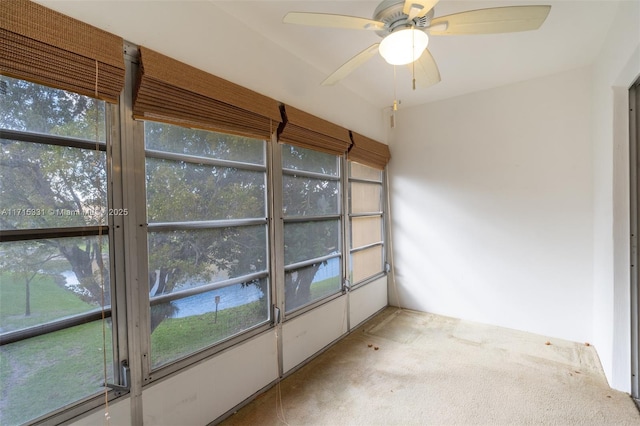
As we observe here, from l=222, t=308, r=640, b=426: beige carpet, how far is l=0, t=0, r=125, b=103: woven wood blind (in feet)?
6.79

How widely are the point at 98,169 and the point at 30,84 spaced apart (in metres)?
0.41

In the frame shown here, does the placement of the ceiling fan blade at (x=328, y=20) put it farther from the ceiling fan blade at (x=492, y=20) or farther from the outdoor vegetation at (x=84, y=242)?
the outdoor vegetation at (x=84, y=242)

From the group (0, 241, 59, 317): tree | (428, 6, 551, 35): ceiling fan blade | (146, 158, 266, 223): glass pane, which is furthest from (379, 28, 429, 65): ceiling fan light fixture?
(0, 241, 59, 317): tree

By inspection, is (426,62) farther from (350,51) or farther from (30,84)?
(30,84)

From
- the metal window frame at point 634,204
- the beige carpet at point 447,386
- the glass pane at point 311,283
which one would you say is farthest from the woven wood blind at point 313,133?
the metal window frame at point 634,204

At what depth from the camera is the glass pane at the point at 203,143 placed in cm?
160

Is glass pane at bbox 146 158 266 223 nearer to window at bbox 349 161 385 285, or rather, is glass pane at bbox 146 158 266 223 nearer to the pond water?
the pond water

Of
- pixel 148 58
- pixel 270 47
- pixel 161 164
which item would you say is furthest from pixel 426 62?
pixel 161 164

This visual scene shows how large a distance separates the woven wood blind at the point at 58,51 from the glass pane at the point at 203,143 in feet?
0.85

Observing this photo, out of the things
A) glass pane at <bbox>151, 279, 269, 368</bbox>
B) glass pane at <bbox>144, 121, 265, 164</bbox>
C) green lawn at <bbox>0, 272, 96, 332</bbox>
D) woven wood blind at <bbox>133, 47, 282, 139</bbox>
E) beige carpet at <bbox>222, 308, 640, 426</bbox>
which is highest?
woven wood blind at <bbox>133, 47, 282, 139</bbox>

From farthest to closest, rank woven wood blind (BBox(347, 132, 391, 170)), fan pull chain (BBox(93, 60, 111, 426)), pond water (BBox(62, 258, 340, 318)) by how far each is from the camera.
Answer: woven wood blind (BBox(347, 132, 391, 170))
pond water (BBox(62, 258, 340, 318))
fan pull chain (BBox(93, 60, 111, 426))

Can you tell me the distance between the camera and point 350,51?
240 cm

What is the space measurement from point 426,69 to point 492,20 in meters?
0.52

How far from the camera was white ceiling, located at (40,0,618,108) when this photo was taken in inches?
59.6
